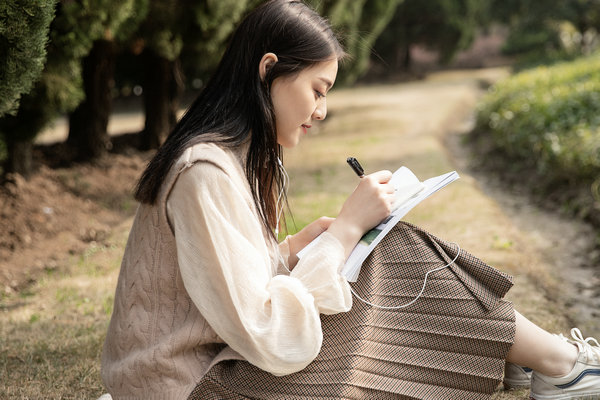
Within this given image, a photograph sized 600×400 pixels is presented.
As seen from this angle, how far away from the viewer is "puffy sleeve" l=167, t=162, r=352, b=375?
160cm

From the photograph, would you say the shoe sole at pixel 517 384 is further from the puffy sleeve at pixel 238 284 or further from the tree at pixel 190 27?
the tree at pixel 190 27

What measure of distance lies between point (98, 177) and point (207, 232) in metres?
4.99

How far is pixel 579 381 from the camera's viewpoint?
82.6 inches

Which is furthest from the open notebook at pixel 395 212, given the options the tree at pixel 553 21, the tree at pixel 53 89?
the tree at pixel 553 21

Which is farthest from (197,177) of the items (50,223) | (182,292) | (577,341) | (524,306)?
(50,223)

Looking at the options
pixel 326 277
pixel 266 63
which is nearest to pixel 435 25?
pixel 266 63

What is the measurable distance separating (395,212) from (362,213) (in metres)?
0.10

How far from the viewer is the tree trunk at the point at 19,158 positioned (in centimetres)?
511

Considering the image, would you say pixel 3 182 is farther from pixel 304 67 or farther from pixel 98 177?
pixel 304 67

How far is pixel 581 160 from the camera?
550cm

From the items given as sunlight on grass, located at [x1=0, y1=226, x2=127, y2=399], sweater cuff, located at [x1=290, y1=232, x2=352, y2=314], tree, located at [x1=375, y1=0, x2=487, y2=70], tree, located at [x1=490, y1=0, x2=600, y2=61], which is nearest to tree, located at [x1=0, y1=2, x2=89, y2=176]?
sunlight on grass, located at [x1=0, y1=226, x2=127, y2=399]

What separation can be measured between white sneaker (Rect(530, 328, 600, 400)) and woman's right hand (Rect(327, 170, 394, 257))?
31.0 inches

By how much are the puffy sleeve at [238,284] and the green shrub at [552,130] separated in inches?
156

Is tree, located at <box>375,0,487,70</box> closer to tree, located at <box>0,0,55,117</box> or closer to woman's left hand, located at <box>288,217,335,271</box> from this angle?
tree, located at <box>0,0,55,117</box>
